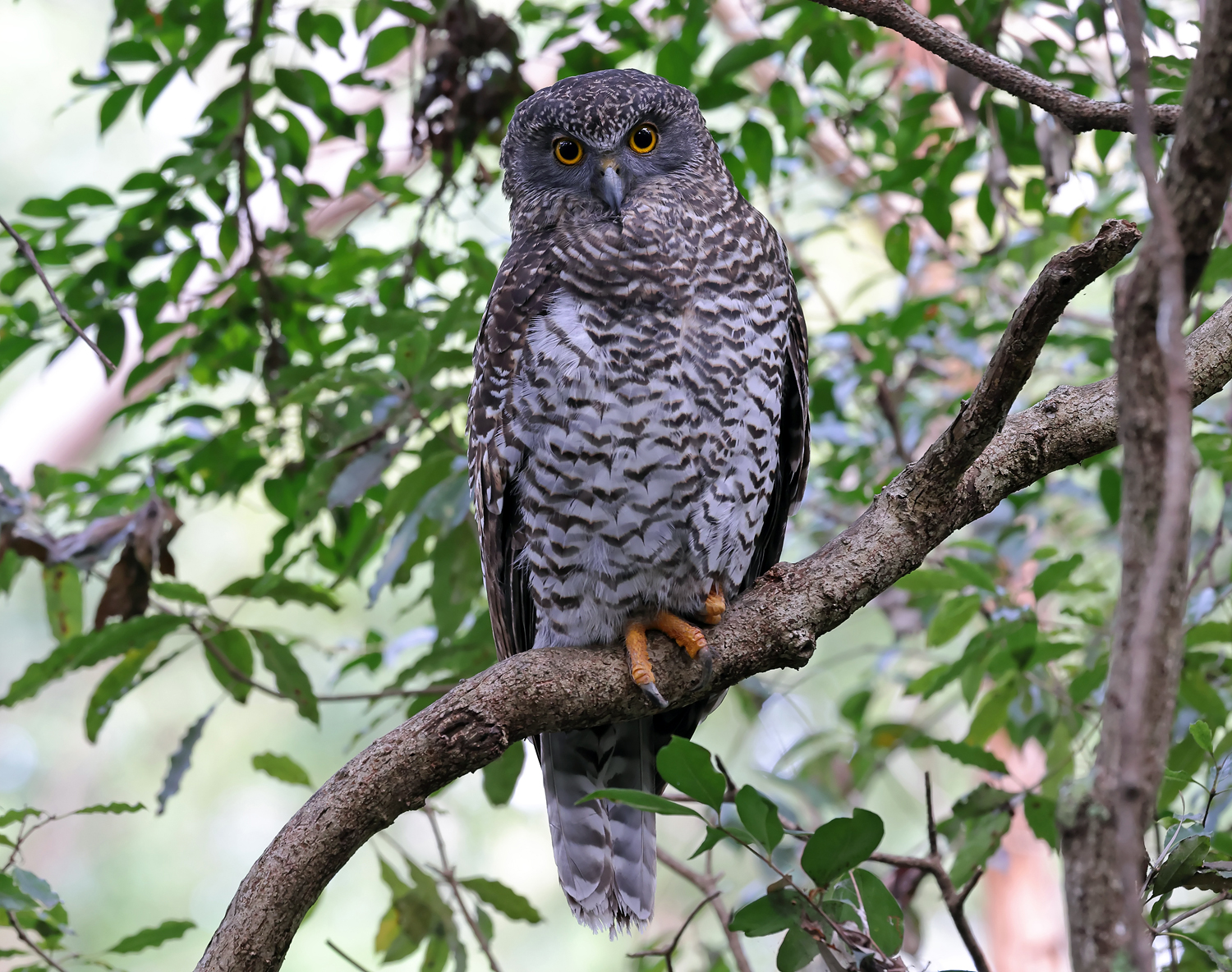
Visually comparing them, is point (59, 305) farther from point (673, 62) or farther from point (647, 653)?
point (673, 62)

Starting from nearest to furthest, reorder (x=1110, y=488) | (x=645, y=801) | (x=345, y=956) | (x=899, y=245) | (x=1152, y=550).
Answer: (x=1152, y=550) → (x=645, y=801) → (x=345, y=956) → (x=1110, y=488) → (x=899, y=245)

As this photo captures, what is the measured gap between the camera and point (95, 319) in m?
3.48

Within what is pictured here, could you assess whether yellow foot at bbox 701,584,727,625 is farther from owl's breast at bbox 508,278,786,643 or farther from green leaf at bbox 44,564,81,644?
green leaf at bbox 44,564,81,644

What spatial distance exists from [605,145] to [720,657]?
147 centimetres

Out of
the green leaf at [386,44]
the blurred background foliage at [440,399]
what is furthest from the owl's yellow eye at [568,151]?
the green leaf at [386,44]

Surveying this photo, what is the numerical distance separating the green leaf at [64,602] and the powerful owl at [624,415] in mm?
1406

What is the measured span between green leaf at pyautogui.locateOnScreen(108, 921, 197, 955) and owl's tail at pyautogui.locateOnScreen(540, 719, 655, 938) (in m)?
0.95

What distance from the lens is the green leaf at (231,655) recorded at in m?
3.01

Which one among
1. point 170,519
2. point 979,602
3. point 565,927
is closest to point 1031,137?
point 979,602

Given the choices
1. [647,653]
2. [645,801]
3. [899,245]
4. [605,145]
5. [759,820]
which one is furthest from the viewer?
[899,245]

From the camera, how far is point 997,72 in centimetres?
218

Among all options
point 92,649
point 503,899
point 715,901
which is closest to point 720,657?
point 715,901

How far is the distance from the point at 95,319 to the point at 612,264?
1806 millimetres

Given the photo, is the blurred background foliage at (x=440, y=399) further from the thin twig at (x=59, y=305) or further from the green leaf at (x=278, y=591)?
the thin twig at (x=59, y=305)
